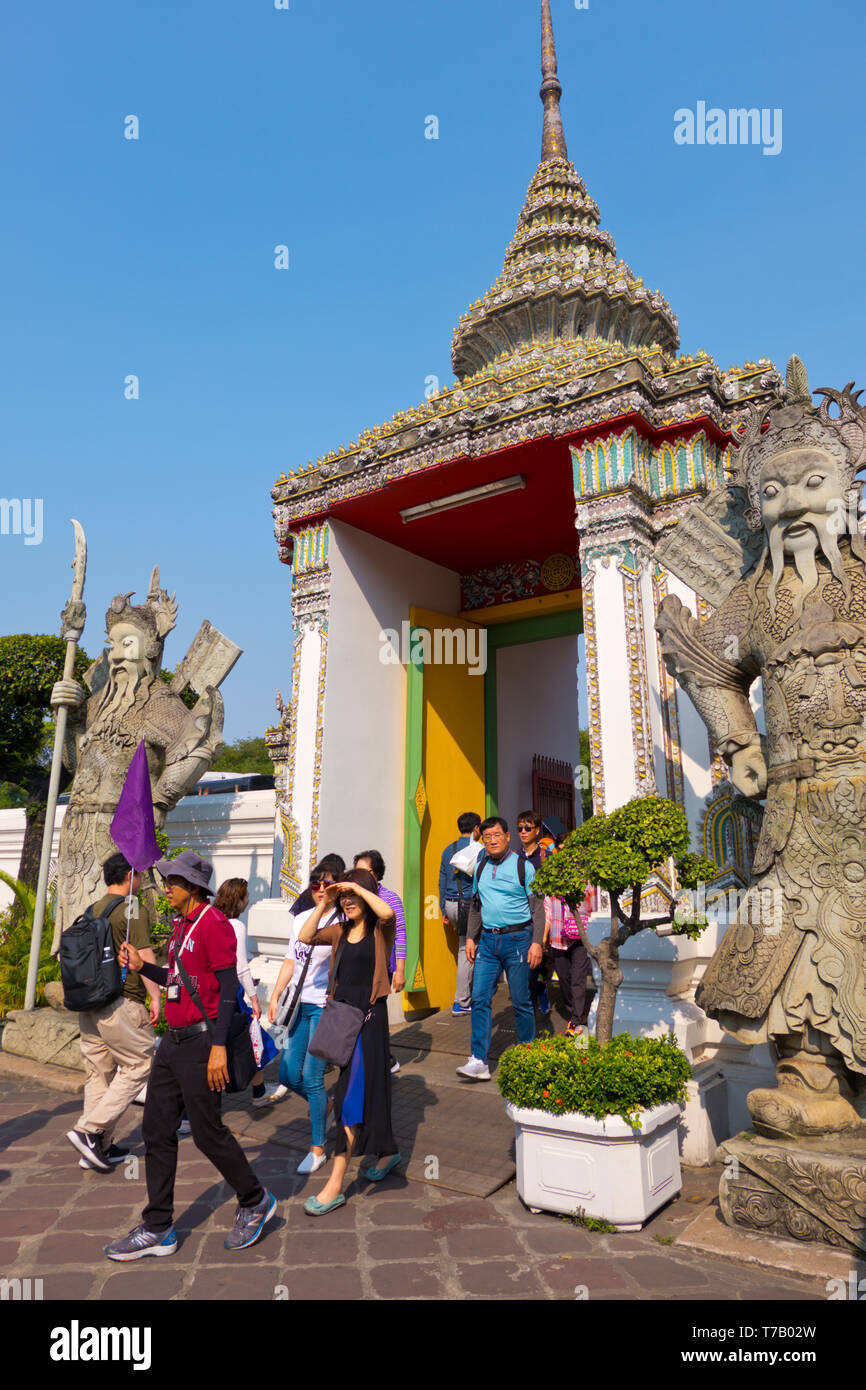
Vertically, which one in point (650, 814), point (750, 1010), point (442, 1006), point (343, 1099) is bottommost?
point (442, 1006)

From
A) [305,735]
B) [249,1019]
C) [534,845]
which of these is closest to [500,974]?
[534,845]

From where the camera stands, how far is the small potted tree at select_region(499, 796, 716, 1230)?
3674 millimetres

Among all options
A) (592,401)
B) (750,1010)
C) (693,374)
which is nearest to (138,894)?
(750,1010)

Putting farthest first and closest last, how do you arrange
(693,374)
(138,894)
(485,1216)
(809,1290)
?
(693,374)
(138,894)
(485,1216)
(809,1290)

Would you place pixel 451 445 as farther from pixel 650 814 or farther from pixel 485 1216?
pixel 485 1216

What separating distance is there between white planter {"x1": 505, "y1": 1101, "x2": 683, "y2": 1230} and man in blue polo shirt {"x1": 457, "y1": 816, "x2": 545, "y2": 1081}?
1.55m

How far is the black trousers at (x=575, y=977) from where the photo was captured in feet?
20.9

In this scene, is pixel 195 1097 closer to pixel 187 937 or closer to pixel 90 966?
pixel 187 937

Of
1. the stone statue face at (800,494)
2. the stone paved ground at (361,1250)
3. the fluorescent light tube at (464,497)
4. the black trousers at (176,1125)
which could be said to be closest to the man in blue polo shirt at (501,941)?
the stone paved ground at (361,1250)

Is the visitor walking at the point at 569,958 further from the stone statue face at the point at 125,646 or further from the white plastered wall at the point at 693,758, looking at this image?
the stone statue face at the point at 125,646

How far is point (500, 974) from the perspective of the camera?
549cm

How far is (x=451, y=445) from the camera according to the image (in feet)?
24.1

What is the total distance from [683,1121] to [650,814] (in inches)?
69.9

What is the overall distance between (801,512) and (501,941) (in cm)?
322
